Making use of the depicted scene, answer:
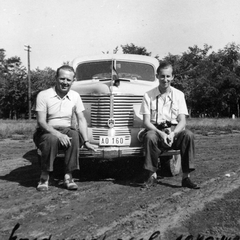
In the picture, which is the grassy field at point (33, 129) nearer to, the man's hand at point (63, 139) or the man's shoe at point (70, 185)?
the man's shoe at point (70, 185)

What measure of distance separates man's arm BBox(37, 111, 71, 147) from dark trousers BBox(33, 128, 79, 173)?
0.17 ft

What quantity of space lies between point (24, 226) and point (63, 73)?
7.40 feet

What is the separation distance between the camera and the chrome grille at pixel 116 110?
553cm

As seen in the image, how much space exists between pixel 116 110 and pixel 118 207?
6.92 feet

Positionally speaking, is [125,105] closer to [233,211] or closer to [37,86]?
[233,211]

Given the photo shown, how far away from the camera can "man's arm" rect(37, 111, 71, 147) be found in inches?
177

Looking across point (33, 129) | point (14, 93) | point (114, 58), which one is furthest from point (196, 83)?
point (114, 58)

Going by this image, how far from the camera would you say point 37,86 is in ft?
179

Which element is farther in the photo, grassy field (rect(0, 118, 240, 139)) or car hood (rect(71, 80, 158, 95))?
grassy field (rect(0, 118, 240, 139))

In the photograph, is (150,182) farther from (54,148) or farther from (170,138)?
(54,148)

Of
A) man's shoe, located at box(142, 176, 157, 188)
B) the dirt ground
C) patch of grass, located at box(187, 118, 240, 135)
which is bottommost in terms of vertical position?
the dirt ground

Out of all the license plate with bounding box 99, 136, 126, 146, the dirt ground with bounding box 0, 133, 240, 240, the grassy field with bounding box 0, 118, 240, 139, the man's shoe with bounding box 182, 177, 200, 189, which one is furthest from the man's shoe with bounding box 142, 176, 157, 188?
the grassy field with bounding box 0, 118, 240, 139

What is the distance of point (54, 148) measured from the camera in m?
4.49

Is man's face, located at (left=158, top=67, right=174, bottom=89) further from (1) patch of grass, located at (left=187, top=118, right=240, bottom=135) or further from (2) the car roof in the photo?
(1) patch of grass, located at (left=187, top=118, right=240, bottom=135)
